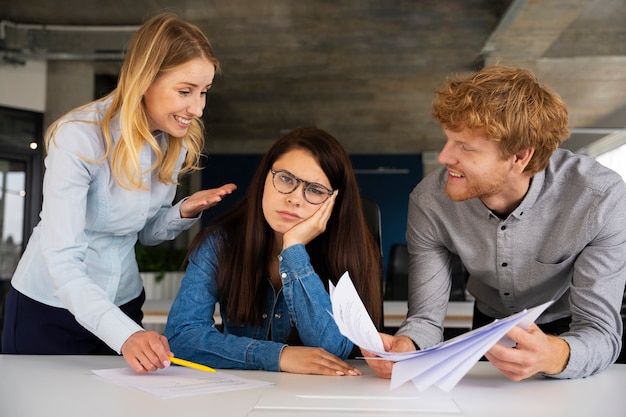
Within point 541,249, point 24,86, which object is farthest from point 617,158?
point 541,249

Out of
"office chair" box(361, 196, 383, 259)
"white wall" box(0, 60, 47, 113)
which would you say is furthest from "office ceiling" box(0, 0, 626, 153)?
"office chair" box(361, 196, 383, 259)

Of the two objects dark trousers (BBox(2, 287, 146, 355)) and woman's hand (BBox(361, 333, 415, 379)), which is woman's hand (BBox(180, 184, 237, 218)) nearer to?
dark trousers (BBox(2, 287, 146, 355))

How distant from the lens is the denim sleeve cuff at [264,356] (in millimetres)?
1498

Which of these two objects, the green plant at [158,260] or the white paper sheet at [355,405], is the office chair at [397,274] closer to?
the green plant at [158,260]

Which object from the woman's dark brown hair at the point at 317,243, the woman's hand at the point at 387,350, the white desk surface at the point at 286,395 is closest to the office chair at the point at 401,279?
the woman's dark brown hair at the point at 317,243

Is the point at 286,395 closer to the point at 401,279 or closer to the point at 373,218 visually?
the point at 373,218

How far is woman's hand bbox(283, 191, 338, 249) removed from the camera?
1734mm

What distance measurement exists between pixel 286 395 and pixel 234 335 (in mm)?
548

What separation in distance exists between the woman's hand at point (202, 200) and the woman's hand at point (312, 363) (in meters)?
0.62

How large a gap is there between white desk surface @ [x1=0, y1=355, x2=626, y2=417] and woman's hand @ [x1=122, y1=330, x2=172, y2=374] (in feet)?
0.30

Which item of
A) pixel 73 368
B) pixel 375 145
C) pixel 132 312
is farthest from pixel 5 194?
pixel 375 145

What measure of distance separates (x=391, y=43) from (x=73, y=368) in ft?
22.7

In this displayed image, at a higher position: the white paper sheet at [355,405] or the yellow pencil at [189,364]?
the white paper sheet at [355,405]

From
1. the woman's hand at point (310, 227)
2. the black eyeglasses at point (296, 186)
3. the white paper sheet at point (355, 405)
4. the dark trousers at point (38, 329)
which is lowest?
the dark trousers at point (38, 329)
